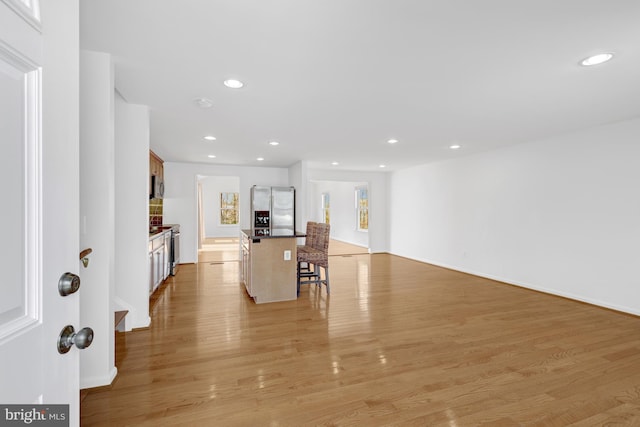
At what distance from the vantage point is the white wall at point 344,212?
10281mm

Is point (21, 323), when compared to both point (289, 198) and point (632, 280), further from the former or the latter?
point (289, 198)

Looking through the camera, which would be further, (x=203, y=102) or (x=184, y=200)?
(x=184, y=200)

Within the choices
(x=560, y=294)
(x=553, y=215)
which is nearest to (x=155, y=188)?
(x=553, y=215)

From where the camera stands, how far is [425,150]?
18.3ft

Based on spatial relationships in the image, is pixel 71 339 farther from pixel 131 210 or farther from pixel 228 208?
pixel 228 208

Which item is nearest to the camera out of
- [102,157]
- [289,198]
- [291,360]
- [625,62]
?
[102,157]

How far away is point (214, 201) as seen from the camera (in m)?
12.2

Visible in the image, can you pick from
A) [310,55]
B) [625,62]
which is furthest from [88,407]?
[625,62]

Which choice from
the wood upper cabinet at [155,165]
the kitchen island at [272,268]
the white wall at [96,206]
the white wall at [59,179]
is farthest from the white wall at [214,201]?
the white wall at [59,179]

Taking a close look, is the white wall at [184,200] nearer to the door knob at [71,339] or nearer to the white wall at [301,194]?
the white wall at [301,194]

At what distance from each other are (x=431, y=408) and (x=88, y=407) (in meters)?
2.21

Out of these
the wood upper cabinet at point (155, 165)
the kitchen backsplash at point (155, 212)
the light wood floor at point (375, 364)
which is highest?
the wood upper cabinet at point (155, 165)

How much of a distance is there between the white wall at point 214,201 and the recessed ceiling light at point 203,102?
9.06 m

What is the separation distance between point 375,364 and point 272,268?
2091mm
